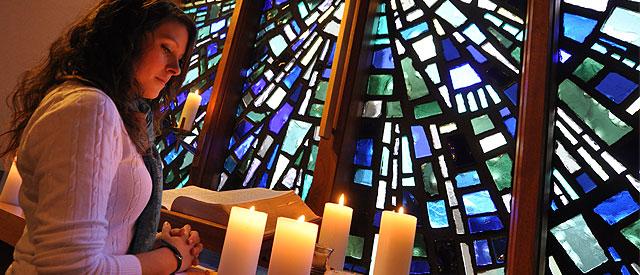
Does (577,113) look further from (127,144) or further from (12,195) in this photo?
(12,195)

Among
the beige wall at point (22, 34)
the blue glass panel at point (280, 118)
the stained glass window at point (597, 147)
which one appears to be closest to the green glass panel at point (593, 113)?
the stained glass window at point (597, 147)

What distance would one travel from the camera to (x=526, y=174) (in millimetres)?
1271

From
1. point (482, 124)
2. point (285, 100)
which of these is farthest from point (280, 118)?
point (482, 124)

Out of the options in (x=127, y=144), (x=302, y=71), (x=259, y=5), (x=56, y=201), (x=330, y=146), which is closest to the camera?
(x=56, y=201)

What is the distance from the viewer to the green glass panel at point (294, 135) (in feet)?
5.89

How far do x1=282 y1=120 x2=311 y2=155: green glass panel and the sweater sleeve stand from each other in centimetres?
105

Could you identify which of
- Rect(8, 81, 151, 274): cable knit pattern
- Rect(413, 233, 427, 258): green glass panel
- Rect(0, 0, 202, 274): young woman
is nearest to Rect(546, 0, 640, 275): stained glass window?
Rect(413, 233, 427, 258): green glass panel

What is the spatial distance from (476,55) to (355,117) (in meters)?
0.43

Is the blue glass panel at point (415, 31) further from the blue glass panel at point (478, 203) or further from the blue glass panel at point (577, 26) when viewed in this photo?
the blue glass panel at point (478, 203)

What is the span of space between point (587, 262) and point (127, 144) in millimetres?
1067

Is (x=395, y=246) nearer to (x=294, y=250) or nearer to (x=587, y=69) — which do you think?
(x=294, y=250)

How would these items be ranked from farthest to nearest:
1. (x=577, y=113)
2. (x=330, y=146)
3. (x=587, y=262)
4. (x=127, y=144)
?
(x=330, y=146) → (x=577, y=113) → (x=587, y=262) → (x=127, y=144)

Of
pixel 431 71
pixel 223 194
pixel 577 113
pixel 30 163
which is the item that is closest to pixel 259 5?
pixel 431 71

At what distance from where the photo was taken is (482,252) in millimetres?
1329
